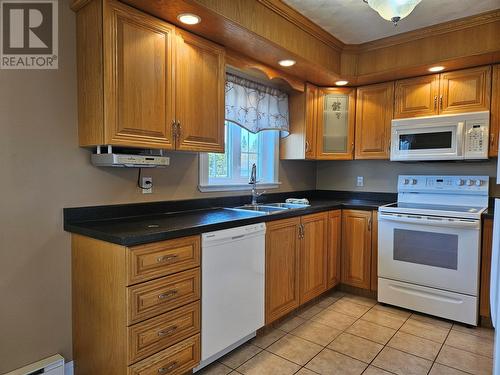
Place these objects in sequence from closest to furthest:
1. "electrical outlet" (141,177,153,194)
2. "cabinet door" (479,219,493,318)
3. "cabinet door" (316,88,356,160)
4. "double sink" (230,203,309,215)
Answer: "electrical outlet" (141,177,153,194)
"cabinet door" (479,219,493,318)
"double sink" (230,203,309,215)
"cabinet door" (316,88,356,160)

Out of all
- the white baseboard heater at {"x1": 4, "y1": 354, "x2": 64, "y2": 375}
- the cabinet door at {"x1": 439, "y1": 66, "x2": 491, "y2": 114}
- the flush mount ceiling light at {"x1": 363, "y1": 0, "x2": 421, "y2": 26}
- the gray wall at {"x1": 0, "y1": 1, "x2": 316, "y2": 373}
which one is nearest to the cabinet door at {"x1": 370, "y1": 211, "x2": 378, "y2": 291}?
the cabinet door at {"x1": 439, "y1": 66, "x2": 491, "y2": 114}

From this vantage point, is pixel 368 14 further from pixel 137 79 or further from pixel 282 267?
pixel 282 267

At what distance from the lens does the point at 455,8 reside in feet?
7.95

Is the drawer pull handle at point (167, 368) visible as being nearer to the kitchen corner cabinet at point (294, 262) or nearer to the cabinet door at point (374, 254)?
the kitchen corner cabinet at point (294, 262)

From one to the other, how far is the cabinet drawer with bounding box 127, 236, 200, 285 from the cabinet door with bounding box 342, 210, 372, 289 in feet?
6.29

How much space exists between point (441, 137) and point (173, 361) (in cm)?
282

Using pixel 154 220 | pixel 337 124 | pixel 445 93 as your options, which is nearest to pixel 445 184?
pixel 445 93

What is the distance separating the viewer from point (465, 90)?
9.47 feet

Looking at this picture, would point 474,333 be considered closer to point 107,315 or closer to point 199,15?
point 107,315

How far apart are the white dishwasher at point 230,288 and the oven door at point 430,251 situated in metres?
1.34

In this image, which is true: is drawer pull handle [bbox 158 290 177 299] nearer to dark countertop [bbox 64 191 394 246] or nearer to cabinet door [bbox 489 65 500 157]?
dark countertop [bbox 64 191 394 246]

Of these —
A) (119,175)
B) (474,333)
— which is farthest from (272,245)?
(474,333)

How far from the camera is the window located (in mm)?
2841

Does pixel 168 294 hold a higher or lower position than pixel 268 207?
lower
